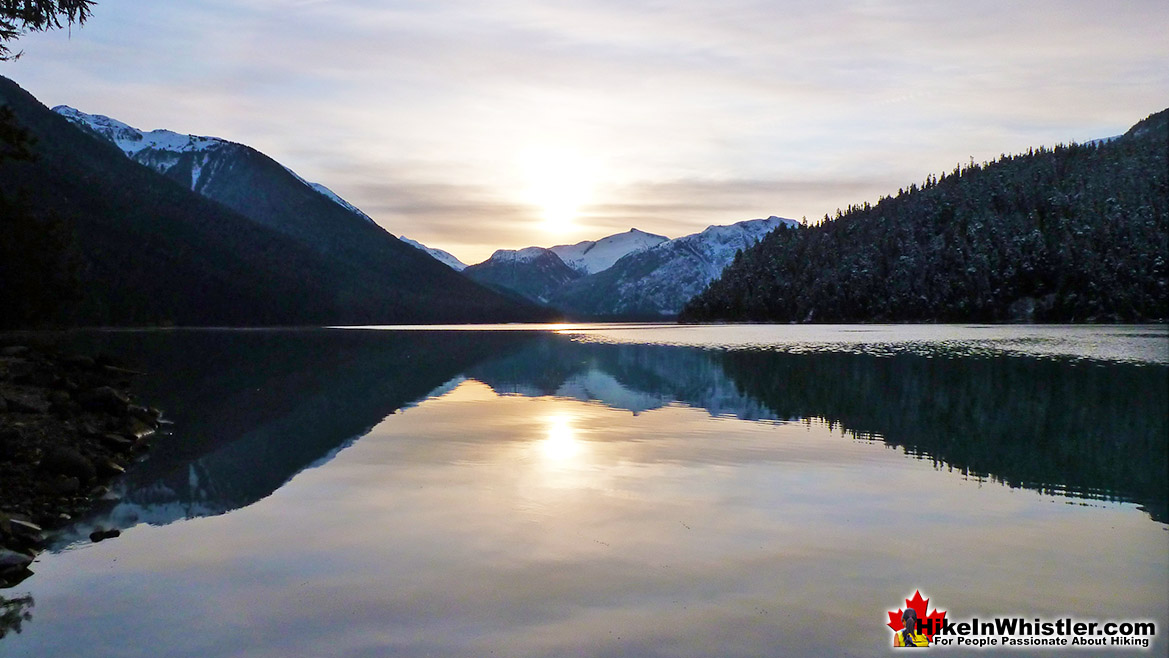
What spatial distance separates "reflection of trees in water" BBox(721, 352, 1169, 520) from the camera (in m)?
26.1

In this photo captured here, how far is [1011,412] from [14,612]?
38.7 meters

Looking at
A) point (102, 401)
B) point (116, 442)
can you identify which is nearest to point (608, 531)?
point (116, 442)

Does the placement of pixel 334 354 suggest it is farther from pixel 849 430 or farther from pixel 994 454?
pixel 994 454

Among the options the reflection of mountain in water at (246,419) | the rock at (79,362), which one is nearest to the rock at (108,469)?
the reflection of mountain in water at (246,419)

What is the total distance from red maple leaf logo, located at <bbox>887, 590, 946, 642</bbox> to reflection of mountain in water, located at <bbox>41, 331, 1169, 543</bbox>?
10.0 meters

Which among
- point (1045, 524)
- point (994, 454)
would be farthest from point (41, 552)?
point (994, 454)

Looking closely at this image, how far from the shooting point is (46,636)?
42.9 ft

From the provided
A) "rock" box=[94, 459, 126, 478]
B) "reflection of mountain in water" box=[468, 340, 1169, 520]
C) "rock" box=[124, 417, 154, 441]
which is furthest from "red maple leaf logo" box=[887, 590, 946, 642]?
"rock" box=[124, 417, 154, 441]

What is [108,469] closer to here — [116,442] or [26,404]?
[116,442]

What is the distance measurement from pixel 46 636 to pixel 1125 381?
57767 millimetres

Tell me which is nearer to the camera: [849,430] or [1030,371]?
[849,430]

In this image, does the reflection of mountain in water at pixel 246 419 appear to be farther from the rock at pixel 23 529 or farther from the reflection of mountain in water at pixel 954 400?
the reflection of mountain in water at pixel 954 400

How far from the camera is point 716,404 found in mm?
45094

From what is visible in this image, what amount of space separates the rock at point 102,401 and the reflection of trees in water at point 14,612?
815 inches
